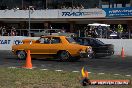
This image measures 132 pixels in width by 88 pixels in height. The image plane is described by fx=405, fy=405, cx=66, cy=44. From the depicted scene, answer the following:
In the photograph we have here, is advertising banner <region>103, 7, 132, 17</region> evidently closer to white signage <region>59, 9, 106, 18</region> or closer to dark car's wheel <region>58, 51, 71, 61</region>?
white signage <region>59, 9, 106, 18</region>

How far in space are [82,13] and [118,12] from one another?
15.6 feet

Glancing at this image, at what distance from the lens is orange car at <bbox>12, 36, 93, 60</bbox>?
21344mm

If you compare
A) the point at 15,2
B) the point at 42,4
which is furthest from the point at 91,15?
the point at 15,2

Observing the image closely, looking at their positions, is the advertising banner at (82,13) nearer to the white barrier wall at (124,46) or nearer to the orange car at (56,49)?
the white barrier wall at (124,46)

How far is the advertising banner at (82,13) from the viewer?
4978 centimetres

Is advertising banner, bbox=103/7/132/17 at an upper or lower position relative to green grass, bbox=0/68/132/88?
upper

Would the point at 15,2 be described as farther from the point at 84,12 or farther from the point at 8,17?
the point at 84,12

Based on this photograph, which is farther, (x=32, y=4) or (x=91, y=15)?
(x=32, y=4)

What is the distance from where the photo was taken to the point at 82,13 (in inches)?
2002

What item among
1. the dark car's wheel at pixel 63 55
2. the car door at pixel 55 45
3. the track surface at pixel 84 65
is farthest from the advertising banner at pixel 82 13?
the track surface at pixel 84 65

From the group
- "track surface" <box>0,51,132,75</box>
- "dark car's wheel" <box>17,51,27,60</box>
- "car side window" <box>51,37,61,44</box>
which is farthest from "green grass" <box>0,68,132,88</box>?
"dark car's wheel" <box>17,51,27,60</box>

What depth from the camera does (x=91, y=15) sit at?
5038cm

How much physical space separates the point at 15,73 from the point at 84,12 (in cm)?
3769

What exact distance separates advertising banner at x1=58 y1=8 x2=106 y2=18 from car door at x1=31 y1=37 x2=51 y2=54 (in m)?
27.9
